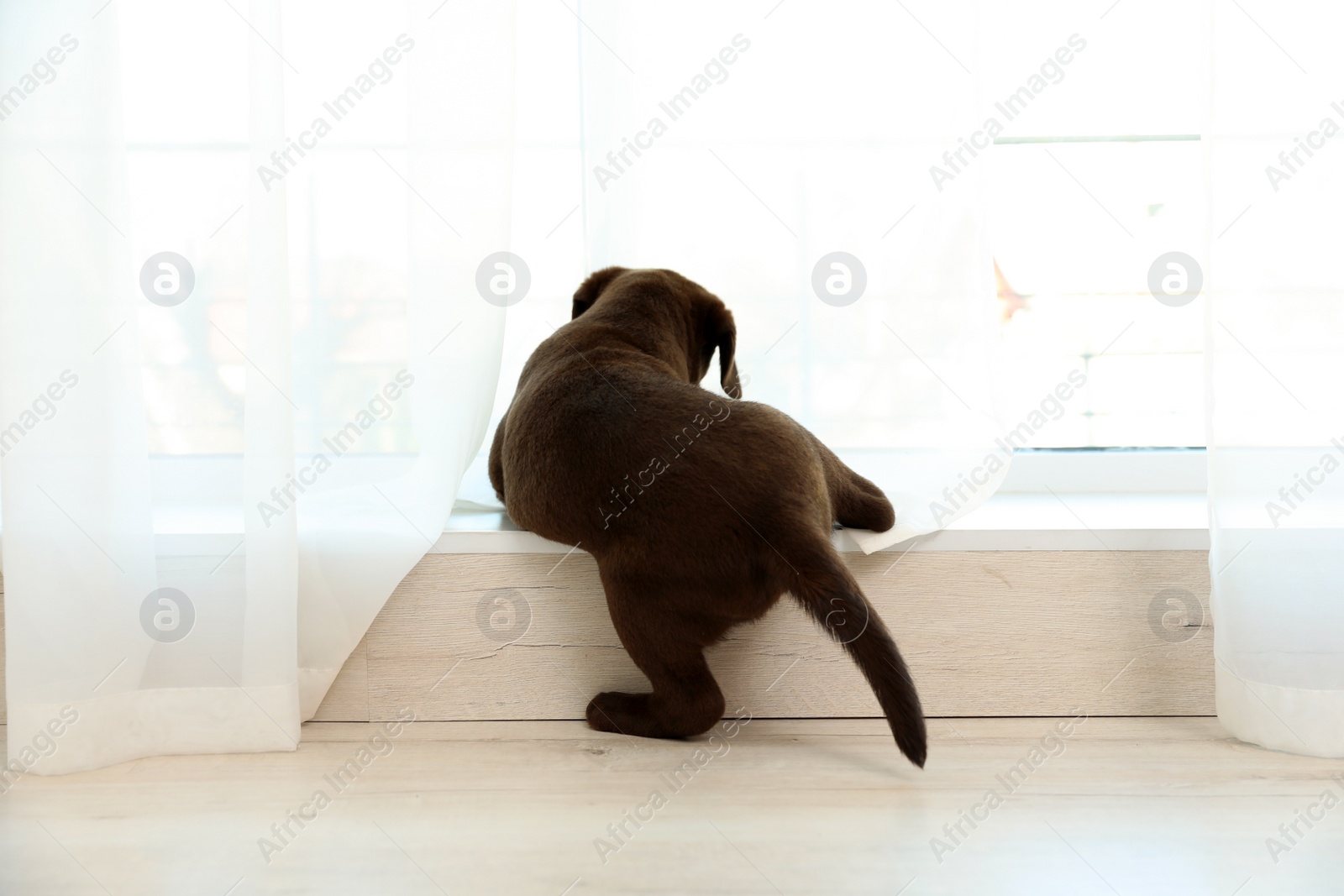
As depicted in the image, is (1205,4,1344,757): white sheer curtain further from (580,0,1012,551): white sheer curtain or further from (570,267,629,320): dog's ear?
(570,267,629,320): dog's ear

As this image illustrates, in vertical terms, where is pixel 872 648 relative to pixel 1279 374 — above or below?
below

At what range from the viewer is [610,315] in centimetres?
126

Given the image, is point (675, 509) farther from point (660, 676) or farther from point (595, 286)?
point (595, 286)

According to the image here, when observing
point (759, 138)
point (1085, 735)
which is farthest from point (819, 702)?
point (759, 138)

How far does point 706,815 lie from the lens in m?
1.00

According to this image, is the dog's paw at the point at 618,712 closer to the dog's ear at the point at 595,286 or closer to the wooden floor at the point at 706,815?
the wooden floor at the point at 706,815

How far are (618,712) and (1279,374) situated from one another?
36.2 inches

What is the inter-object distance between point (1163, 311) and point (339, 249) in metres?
1.38

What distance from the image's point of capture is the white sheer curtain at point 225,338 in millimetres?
1130

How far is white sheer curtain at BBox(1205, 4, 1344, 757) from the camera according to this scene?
111 centimetres

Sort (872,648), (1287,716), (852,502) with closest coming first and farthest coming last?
1. (872,648)
2. (1287,716)
3. (852,502)

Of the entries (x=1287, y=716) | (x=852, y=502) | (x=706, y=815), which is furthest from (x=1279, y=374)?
(x=706, y=815)

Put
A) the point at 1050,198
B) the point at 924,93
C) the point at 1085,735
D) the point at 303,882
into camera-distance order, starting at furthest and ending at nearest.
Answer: the point at 1050,198
the point at 924,93
the point at 1085,735
the point at 303,882

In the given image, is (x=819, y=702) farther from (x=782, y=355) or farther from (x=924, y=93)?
(x=924, y=93)
